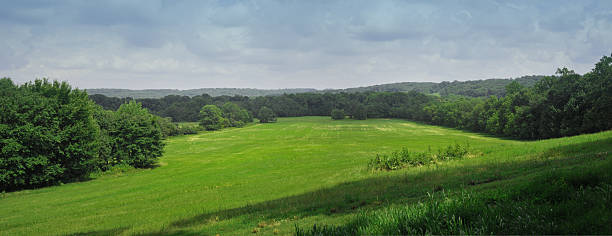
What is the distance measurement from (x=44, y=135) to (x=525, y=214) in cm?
4374

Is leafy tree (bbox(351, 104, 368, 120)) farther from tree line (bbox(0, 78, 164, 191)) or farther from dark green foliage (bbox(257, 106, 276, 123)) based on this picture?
tree line (bbox(0, 78, 164, 191))

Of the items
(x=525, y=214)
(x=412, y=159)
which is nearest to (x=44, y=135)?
(x=412, y=159)

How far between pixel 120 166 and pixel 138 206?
31.3m

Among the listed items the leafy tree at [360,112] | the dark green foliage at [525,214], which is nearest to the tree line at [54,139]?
the dark green foliage at [525,214]

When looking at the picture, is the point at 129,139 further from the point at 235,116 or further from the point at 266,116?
the point at 266,116

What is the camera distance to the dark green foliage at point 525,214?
203 inches

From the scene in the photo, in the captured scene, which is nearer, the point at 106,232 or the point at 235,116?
the point at 106,232

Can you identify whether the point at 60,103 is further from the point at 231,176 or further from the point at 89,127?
the point at 231,176

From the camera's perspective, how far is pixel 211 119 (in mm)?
152875

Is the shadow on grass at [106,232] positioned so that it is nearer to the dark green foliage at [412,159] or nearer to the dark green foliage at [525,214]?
the dark green foliage at [525,214]

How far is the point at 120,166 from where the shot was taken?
155 feet

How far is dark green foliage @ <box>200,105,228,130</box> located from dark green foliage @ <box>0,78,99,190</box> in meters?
110

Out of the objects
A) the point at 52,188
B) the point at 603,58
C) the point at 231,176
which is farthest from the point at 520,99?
the point at 52,188

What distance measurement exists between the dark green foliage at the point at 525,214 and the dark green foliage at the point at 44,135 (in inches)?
1578
